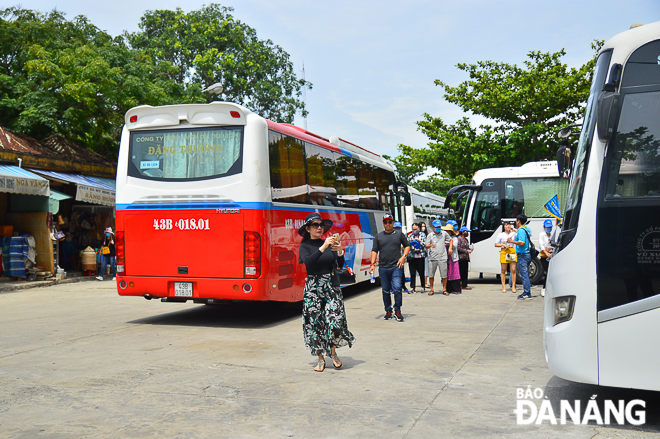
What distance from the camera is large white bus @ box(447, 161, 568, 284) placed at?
18.0m

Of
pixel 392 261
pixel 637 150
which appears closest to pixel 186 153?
pixel 392 261

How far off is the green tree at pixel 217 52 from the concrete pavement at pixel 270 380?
26891 mm

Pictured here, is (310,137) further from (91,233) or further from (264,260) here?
(91,233)

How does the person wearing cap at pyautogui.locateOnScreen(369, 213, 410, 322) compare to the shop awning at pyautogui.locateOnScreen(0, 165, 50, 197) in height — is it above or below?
below

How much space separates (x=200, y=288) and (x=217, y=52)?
28431mm

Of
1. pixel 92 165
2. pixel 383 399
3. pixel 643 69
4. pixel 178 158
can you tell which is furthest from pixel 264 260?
pixel 92 165

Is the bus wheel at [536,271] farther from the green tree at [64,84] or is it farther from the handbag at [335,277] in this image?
the green tree at [64,84]

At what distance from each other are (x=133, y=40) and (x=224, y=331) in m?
31.9

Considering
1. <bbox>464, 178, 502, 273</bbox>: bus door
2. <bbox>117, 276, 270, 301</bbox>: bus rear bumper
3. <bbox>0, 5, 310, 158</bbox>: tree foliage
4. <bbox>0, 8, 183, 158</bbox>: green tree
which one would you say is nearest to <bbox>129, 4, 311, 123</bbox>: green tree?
<bbox>0, 5, 310, 158</bbox>: tree foliage

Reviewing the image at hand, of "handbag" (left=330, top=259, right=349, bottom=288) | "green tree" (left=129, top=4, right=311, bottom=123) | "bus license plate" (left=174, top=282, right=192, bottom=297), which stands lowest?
"bus license plate" (left=174, top=282, right=192, bottom=297)

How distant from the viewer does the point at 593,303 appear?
15.7ft

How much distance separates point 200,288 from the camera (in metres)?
9.75

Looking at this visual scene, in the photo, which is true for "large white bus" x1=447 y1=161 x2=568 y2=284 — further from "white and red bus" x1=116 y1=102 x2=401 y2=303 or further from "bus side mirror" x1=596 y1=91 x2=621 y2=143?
"bus side mirror" x1=596 y1=91 x2=621 y2=143

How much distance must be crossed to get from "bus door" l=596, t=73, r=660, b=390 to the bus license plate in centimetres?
662
